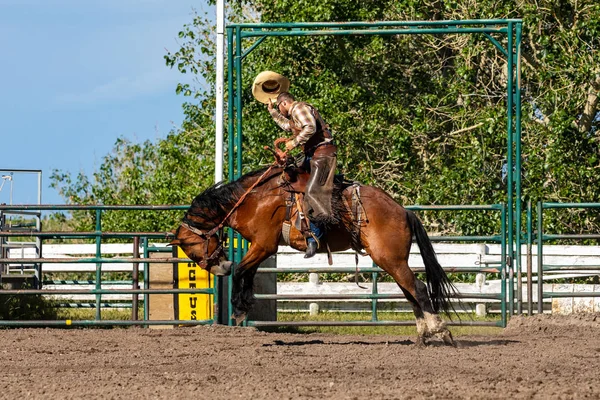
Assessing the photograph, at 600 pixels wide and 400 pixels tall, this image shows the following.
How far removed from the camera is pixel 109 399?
19.5 feet

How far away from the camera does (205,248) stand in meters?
9.50

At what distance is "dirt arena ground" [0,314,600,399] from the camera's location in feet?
20.4

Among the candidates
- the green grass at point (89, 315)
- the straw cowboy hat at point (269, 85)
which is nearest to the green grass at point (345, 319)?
the green grass at point (89, 315)

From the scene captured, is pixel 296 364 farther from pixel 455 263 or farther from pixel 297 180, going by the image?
pixel 455 263

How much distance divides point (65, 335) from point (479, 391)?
5778mm

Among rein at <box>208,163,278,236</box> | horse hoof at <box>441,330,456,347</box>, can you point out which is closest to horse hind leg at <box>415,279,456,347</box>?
horse hoof at <box>441,330,456,347</box>

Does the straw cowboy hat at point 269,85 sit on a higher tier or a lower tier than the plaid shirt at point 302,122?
higher

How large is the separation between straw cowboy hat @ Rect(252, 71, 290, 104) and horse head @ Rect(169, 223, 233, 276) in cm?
144

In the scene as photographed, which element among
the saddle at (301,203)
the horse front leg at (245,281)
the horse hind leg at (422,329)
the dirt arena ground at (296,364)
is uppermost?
the saddle at (301,203)

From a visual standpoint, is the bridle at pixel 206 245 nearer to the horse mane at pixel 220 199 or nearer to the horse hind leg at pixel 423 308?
the horse mane at pixel 220 199

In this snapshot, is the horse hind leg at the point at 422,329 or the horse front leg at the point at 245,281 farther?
the horse front leg at the point at 245,281

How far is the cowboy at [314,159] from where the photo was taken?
355 inches

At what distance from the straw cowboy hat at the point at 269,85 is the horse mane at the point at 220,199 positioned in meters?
0.82

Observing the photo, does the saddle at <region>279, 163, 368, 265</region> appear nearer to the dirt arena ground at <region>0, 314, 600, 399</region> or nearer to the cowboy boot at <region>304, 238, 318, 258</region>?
the cowboy boot at <region>304, 238, 318, 258</region>
